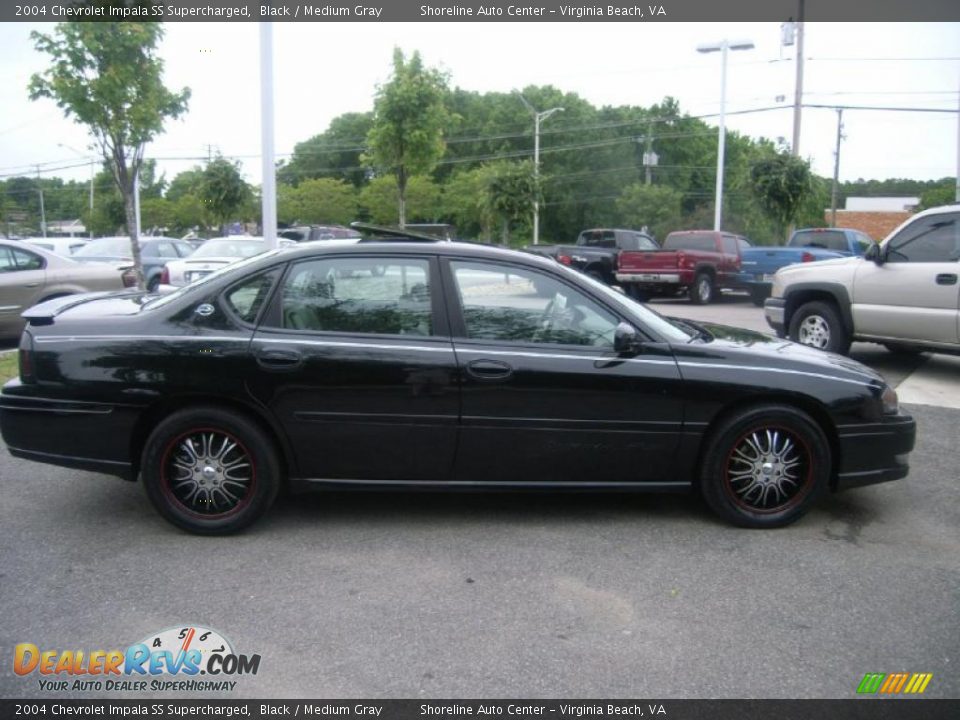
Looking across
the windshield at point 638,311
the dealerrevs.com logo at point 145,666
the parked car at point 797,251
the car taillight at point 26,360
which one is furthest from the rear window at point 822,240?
the dealerrevs.com logo at point 145,666

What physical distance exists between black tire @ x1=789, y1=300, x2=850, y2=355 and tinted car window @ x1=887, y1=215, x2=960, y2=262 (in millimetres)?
905

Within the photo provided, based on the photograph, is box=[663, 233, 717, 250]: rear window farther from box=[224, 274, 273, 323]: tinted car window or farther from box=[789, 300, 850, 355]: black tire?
box=[224, 274, 273, 323]: tinted car window

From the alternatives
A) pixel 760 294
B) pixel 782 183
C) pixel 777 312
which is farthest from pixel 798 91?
pixel 777 312

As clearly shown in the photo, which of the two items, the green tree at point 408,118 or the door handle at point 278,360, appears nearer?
the door handle at point 278,360

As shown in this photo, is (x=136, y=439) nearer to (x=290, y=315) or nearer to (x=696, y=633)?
(x=290, y=315)

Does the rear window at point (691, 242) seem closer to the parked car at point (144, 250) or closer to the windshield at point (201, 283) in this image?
the parked car at point (144, 250)

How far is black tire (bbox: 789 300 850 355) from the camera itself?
9398 mm

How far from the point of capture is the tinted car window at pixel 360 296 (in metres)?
4.44

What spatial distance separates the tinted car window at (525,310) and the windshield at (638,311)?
10cm

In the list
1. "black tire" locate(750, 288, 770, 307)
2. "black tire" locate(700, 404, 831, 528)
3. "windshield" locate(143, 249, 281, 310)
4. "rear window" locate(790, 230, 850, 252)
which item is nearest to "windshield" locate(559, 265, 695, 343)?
"black tire" locate(700, 404, 831, 528)

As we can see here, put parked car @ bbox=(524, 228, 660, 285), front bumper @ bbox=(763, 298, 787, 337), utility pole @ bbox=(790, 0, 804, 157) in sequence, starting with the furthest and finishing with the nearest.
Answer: utility pole @ bbox=(790, 0, 804, 157)
parked car @ bbox=(524, 228, 660, 285)
front bumper @ bbox=(763, 298, 787, 337)

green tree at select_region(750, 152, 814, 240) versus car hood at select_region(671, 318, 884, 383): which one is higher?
green tree at select_region(750, 152, 814, 240)

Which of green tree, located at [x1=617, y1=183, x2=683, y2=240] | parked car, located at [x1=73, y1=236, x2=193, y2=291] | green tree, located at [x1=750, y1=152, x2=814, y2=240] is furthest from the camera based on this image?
green tree, located at [x1=617, y1=183, x2=683, y2=240]

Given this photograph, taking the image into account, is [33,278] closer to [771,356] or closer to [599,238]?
[771,356]
